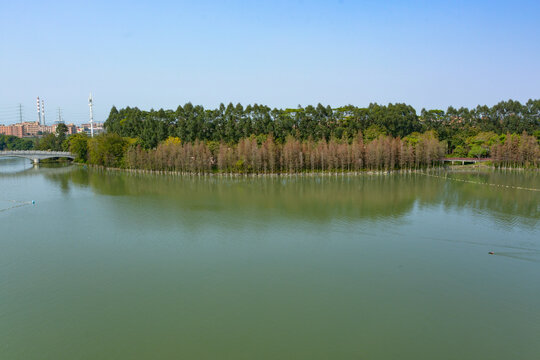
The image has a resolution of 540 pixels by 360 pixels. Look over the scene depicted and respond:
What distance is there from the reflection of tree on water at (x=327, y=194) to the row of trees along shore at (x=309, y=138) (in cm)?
270

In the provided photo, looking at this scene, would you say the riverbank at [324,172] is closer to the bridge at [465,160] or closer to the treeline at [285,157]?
the treeline at [285,157]

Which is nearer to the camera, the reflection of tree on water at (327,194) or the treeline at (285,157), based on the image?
the reflection of tree on water at (327,194)

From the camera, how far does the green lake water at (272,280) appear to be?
8.35 m

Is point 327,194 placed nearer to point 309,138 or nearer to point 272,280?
point 272,280

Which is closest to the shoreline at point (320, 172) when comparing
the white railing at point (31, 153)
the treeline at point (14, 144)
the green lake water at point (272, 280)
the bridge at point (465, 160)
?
the bridge at point (465, 160)

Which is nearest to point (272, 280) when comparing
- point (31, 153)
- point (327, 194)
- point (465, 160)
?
point (327, 194)

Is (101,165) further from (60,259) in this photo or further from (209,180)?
(60,259)

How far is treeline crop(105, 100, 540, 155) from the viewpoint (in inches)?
1726

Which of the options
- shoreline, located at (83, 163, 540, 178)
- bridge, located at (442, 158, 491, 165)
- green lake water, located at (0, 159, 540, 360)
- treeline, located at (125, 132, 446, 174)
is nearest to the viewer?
green lake water, located at (0, 159, 540, 360)

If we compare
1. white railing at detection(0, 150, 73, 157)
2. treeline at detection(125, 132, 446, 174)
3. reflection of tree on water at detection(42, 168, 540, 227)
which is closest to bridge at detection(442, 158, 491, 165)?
treeline at detection(125, 132, 446, 174)

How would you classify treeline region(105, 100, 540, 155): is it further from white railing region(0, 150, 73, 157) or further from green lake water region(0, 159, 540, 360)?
green lake water region(0, 159, 540, 360)

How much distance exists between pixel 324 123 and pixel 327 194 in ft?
70.9

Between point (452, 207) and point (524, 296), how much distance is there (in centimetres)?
1143

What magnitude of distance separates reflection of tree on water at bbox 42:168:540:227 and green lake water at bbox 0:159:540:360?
0.90 ft
